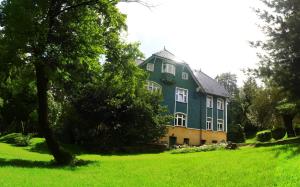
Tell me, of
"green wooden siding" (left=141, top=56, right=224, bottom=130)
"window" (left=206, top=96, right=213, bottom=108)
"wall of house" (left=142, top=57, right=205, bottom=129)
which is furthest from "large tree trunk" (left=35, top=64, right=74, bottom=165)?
"window" (left=206, top=96, right=213, bottom=108)

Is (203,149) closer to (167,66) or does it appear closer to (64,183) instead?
(167,66)

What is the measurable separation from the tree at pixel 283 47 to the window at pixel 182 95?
1166 inches

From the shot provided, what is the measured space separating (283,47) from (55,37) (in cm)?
1394

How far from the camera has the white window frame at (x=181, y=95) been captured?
57812 mm

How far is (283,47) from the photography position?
26094 mm

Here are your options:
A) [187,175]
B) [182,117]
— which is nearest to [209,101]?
[182,117]

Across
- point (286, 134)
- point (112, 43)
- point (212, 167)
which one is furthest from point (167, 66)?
point (212, 167)

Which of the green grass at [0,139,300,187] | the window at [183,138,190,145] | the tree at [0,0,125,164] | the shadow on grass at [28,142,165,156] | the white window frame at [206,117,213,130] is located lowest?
the green grass at [0,139,300,187]

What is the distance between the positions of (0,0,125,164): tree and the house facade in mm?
26527

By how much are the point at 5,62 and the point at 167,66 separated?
34.1m

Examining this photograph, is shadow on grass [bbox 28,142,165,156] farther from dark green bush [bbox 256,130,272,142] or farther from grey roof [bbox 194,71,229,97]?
grey roof [bbox 194,71,229,97]

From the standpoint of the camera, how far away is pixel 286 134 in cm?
4228

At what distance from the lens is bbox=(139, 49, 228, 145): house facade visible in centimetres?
5578

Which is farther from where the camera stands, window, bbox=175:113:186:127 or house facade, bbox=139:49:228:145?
window, bbox=175:113:186:127
